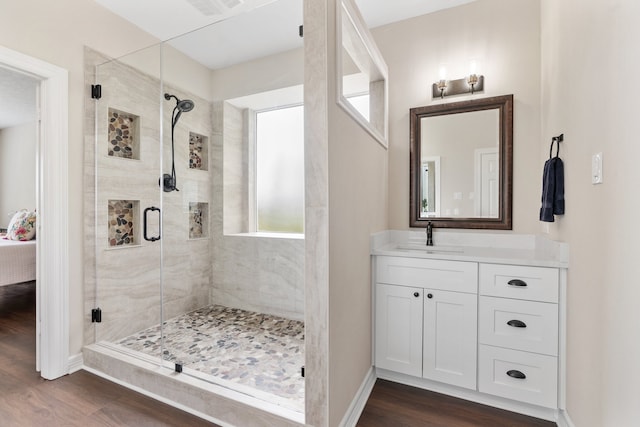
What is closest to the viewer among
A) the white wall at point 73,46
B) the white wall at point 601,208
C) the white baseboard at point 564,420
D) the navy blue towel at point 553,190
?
the white wall at point 601,208

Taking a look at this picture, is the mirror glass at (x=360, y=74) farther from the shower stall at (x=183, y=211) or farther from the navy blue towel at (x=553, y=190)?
the navy blue towel at (x=553, y=190)

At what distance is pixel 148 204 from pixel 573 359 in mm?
3038

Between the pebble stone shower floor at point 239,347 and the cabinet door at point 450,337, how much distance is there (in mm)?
836

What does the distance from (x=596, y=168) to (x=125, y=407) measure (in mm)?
2704

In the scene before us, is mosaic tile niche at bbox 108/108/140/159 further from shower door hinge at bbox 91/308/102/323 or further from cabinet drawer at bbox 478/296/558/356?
cabinet drawer at bbox 478/296/558/356

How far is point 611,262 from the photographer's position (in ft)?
3.67

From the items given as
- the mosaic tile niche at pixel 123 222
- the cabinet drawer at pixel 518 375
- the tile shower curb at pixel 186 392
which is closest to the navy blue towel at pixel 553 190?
the cabinet drawer at pixel 518 375

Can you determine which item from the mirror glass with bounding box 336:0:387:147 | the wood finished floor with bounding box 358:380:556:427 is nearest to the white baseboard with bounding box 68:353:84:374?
the wood finished floor with bounding box 358:380:556:427

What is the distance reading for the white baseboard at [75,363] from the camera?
218 cm

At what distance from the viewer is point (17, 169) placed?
5.58 metres

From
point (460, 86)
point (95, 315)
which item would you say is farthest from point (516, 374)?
point (95, 315)

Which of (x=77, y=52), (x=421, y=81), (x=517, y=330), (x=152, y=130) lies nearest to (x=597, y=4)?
(x=421, y=81)

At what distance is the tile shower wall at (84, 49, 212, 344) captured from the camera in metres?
2.40

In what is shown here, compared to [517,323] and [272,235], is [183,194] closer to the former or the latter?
[272,235]
